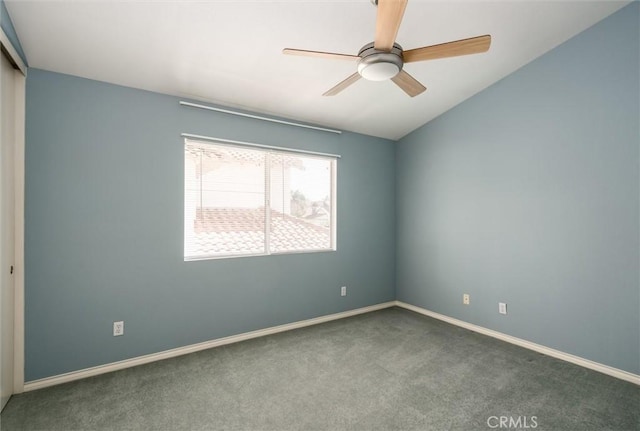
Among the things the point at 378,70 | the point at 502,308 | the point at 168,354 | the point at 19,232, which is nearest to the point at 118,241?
the point at 19,232

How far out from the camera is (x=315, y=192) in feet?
12.4

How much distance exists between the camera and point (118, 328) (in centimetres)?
253

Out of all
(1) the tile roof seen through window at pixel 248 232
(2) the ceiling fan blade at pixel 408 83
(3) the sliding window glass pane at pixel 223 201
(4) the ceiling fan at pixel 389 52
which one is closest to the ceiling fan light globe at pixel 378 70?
(4) the ceiling fan at pixel 389 52

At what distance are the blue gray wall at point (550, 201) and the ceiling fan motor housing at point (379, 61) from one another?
2.02 m

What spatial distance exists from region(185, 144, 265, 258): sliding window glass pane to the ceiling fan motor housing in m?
1.79

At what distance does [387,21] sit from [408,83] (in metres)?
0.73

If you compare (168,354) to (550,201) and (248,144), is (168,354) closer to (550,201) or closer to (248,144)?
(248,144)

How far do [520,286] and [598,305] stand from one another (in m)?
0.61

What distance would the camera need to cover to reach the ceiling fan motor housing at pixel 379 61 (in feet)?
5.69

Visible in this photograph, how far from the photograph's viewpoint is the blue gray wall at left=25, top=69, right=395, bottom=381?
2.28 meters

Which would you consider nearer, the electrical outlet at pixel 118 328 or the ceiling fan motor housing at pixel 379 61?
the ceiling fan motor housing at pixel 379 61

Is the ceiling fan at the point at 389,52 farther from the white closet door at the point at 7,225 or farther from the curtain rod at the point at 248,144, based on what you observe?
the white closet door at the point at 7,225

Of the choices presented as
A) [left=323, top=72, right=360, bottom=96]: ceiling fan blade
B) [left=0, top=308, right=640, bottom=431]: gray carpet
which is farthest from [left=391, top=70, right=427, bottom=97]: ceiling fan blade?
[left=0, top=308, right=640, bottom=431]: gray carpet

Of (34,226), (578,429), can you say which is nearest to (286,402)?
(578,429)
